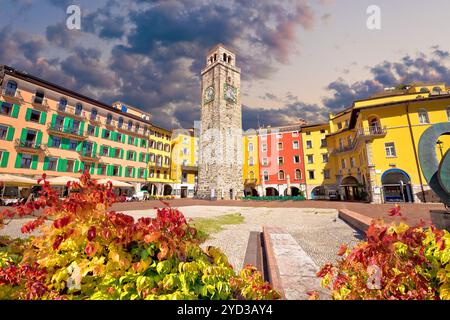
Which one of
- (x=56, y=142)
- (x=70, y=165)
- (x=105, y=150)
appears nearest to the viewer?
(x=56, y=142)

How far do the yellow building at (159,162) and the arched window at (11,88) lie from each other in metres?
17.9

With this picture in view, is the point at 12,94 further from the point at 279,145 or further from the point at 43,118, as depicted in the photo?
the point at 279,145

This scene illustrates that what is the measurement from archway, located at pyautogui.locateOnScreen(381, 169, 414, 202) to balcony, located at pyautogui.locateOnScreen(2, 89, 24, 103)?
37.1m

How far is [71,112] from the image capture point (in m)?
24.4

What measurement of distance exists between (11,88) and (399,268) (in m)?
29.8

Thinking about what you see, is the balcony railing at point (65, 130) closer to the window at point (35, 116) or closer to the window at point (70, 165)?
the window at point (35, 116)

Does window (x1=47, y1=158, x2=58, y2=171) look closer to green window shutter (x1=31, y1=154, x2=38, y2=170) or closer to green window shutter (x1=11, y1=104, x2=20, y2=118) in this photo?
green window shutter (x1=31, y1=154, x2=38, y2=170)

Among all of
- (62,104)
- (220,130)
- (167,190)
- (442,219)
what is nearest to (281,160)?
(220,130)

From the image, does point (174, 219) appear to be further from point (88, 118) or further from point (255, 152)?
point (255, 152)

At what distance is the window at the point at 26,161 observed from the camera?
19.9 m

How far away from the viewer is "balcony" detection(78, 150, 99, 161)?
24.9 m

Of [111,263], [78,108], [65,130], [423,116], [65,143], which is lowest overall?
[111,263]

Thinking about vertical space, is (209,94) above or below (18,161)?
above

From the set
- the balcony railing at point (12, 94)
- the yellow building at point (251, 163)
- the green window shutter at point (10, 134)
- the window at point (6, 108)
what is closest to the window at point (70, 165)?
the green window shutter at point (10, 134)
